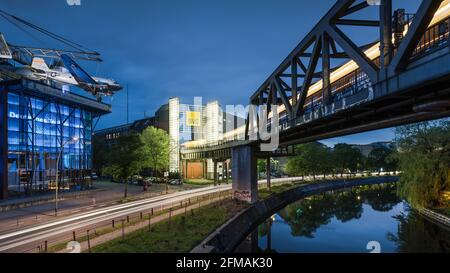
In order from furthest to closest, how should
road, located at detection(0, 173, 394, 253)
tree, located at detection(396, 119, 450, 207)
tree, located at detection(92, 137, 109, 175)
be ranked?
tree, located at detection(92, 137, 109, 175) → tree, located at detection(396, 119, 450, 207) → road, located at detection(0, 173, 394, 253)

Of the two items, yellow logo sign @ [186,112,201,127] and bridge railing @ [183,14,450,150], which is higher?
yellow logo sign @ [186,112,201,127]

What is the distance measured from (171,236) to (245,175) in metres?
25.6

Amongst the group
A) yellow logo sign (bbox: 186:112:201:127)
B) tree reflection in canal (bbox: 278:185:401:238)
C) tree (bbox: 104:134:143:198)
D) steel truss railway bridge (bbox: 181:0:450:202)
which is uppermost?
yellow logo sign (bbox: 186:112:201:127)

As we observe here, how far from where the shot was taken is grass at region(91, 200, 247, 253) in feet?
66.4

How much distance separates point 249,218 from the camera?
128ft

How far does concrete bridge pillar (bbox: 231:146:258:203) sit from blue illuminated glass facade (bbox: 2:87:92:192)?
27.5 metres

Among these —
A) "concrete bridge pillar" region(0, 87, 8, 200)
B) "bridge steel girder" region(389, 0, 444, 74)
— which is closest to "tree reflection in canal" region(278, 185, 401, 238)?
"bridge steel girder" region(389, 0, 444, 74)

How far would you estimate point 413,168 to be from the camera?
40719 mm

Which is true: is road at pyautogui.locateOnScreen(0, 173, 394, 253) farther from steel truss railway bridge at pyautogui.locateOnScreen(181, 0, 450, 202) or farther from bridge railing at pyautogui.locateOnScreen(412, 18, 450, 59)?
bridge railing at pyautogui.locateOnScreen(412, 18, 450, 59)

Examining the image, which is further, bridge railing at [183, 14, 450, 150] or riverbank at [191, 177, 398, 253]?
riverbank at [191, 177, 398, 253]

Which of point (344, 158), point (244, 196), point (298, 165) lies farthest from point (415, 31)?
point (344, 158)

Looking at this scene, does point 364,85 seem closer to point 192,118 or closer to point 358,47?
point 358,47

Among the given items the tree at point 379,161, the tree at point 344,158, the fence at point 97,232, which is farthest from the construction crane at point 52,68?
the tree at point 379,161
